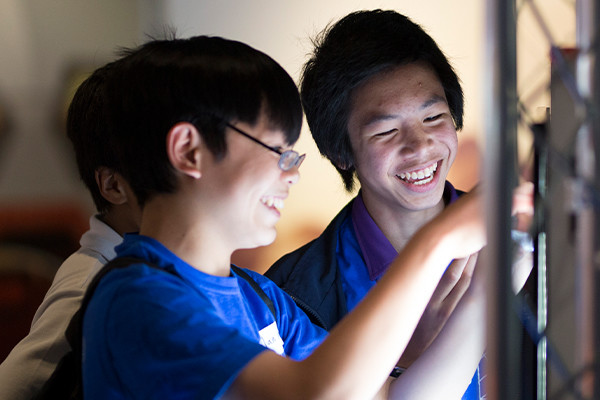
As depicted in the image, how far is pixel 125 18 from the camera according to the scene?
2.91 metres

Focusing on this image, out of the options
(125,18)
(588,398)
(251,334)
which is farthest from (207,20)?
(588,398)

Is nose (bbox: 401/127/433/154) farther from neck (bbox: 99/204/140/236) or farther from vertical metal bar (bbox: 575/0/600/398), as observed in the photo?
vertical metal bar (bbox: 575/0/600/398)

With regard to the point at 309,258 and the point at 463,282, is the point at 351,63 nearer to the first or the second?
the point at 309,258

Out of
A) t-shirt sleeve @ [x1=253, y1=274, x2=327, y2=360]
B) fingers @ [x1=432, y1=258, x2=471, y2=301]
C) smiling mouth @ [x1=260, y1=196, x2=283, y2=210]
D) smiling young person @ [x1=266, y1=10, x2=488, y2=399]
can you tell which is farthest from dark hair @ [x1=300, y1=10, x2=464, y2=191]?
smiling mouth @ [x1=260, y1=196, x2=283, y2=210]

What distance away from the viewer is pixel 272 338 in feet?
3.35

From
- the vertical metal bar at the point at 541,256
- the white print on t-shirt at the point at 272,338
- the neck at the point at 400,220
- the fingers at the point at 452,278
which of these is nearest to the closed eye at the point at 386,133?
the neck at the point at 400,220

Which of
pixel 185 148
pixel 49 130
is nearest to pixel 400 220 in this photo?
pixel 185 148

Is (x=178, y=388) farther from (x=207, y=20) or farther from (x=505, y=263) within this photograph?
(x=207, y=20)

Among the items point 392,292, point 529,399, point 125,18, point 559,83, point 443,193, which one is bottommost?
point 529,399

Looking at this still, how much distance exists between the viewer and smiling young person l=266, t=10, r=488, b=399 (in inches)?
59.3

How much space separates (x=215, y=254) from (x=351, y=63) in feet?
2.46

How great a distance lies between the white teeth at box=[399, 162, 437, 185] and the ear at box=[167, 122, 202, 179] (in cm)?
71

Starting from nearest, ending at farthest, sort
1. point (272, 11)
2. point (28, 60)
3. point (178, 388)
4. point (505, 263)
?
point (505, 263), point (178, 388), point (272, 11), point (28, 60)

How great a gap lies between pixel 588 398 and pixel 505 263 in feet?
0.49
